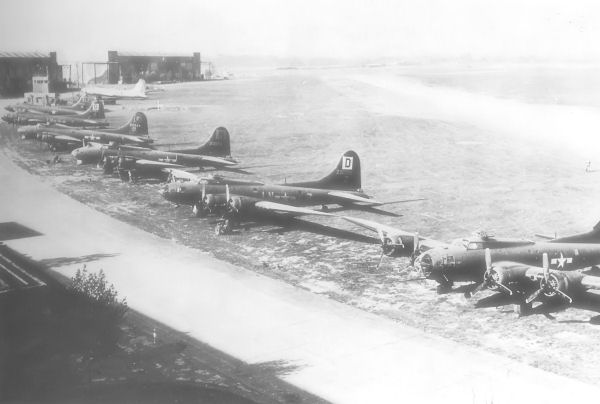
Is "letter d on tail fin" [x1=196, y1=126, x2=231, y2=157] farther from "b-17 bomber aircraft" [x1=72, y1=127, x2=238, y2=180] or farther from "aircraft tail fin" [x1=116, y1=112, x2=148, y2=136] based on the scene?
"aircraft tail fin" [x1=116, y1=112, x2=148, y2=136]

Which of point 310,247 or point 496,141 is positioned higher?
point 496,141

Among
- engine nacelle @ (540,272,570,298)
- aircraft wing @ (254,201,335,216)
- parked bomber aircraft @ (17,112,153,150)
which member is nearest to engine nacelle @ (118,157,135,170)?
parked bomber aircraft @ (17,112,153,150)

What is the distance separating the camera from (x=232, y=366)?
21625mm

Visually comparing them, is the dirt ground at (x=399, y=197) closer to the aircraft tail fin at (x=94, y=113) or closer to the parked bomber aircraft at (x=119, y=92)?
the aircraft tail fin at (x=94, y=113)

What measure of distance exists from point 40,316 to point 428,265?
52.3 ft

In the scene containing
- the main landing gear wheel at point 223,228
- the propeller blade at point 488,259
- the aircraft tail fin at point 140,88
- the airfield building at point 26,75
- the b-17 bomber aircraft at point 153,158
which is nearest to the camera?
the propeller blade at point 488,259

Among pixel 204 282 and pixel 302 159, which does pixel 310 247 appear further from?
pixel 302 159

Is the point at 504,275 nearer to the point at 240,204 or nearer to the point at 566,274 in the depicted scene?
the point at 566,274

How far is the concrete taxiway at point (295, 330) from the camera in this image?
20.0m

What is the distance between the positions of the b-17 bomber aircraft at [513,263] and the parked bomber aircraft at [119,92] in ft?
312

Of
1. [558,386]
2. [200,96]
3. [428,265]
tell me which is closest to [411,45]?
[428,265]

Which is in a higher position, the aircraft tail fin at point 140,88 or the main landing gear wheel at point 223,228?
Answer: the aircraft tail fin at point 140,88

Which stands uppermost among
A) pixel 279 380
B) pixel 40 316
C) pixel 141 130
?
pixel 141 130

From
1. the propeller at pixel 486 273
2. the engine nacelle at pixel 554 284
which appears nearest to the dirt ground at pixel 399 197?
the propeller at pixel 486 273
